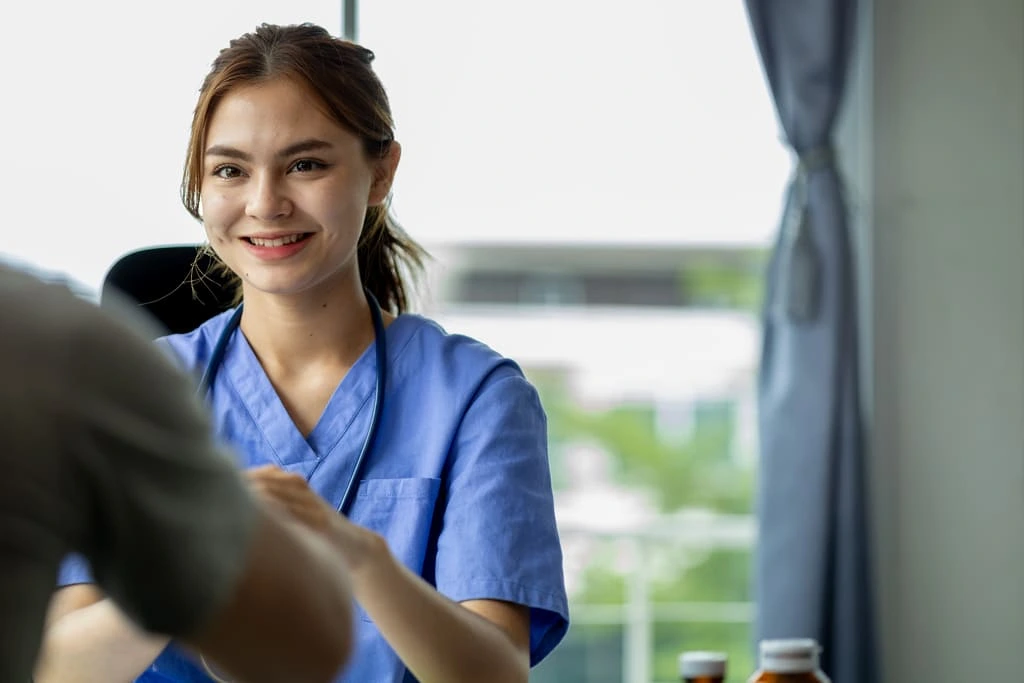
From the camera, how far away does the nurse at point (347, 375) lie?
137cm

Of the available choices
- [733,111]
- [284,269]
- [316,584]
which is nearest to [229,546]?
[316,584]

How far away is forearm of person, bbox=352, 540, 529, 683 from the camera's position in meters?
1.11

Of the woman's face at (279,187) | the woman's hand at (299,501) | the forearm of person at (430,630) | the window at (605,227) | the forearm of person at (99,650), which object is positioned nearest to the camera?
the woman's hand at (299,501)

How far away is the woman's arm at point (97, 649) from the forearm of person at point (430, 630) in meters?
0.23

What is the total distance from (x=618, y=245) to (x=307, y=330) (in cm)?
132

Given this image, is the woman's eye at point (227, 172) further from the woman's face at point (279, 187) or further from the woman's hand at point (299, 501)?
the woman's hand at point (299, 501)

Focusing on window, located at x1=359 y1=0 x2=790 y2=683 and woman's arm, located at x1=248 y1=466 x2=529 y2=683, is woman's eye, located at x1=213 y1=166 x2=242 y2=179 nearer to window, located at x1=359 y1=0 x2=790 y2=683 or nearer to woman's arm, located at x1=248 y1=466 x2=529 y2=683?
woman's arm, located at x1=248 y1=466 x2=529 y2=683

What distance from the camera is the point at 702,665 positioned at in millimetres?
1486

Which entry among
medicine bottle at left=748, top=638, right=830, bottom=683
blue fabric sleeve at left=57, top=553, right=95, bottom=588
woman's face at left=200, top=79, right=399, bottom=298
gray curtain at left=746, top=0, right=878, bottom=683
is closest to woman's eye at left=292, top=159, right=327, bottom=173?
woman's face at left=200, top=79, right=399, bottom=298

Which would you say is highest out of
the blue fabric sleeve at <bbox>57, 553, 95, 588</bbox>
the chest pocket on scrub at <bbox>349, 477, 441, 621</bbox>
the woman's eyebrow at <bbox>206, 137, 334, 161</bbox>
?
the woman's eyebrow at <bbox>206, 137, 334, 161</bbox>

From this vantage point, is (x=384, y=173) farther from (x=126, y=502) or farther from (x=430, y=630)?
(x=126, y=502)

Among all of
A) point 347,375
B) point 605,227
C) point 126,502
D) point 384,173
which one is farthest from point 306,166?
point 605,227

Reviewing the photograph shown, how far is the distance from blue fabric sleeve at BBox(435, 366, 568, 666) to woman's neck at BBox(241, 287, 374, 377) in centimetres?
18

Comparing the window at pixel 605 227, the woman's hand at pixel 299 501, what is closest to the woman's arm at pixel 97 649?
the woman's hand at pixel 299 501
